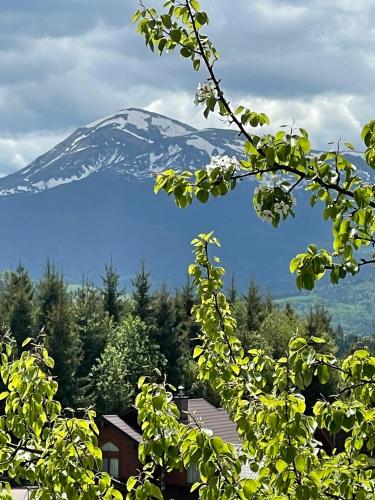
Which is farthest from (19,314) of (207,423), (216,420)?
(207,423)

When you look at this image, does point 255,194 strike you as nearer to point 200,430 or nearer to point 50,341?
point 200,430

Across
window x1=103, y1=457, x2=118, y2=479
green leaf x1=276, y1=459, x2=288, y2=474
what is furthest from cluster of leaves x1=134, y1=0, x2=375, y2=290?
window x1=103, y1=457, x2=118, y2=479

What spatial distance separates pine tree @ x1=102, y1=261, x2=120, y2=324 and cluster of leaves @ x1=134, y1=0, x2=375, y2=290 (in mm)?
57928

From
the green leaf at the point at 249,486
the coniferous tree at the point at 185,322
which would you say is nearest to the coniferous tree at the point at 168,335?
the coniferous tree at the point at 185,322

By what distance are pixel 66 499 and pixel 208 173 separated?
2446mm

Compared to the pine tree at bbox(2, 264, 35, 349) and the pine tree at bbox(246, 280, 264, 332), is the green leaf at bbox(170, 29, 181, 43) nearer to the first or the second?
the pine tree at bbox(2, 264, 35, 349)

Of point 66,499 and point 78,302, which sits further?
point 78,302

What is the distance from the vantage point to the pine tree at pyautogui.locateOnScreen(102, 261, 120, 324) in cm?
6325

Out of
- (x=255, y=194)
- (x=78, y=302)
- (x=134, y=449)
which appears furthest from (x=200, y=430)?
(x=78, y=302)

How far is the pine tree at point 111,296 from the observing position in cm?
6325

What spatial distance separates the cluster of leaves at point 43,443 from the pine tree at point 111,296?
56.7 metres

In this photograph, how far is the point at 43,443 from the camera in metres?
6.62

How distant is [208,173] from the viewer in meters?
5.05

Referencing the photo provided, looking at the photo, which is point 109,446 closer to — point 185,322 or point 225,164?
point 185,322
